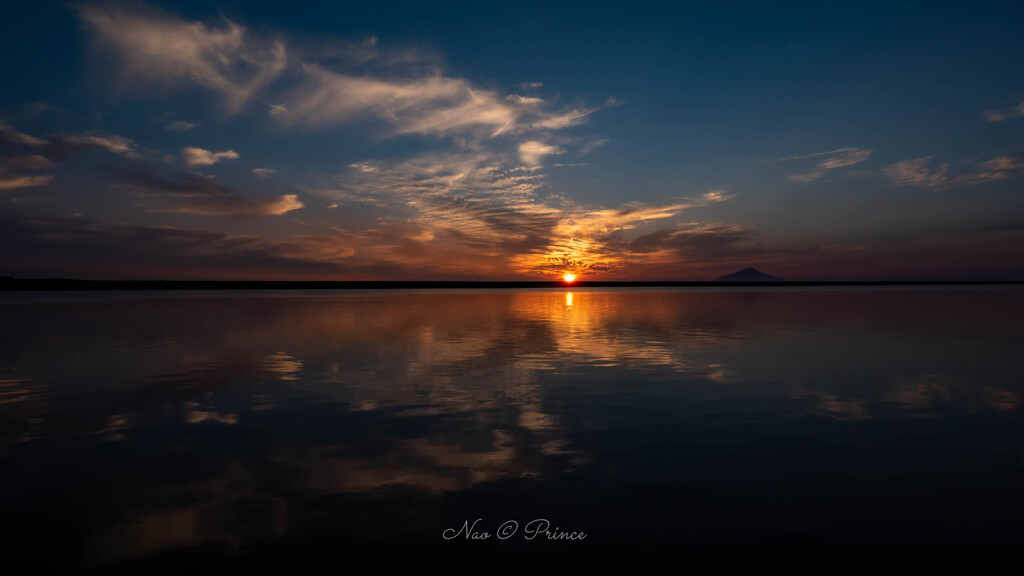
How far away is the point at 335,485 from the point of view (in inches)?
334

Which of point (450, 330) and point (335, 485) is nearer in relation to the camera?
point (335, 485)

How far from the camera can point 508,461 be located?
31.1 ft

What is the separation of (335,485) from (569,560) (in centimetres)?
415

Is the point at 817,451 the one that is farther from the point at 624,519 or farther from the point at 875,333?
the point at 875,333

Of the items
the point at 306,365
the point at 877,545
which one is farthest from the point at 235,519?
the point at 306,365

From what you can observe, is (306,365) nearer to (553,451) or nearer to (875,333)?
(553,451)

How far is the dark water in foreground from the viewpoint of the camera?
661cm

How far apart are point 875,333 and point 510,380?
2526cm

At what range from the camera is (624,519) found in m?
7.21

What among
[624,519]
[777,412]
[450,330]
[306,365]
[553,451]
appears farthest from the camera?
[450,330]

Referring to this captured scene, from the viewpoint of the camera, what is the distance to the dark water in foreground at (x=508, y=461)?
661cm

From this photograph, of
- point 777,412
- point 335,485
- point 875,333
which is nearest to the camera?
point 335,485

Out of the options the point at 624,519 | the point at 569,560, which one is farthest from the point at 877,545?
the point at 569,560

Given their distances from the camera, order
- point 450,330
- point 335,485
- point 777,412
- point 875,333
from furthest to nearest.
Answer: point 450,330 → point 875,333 → point 777,412 → point 335,485
